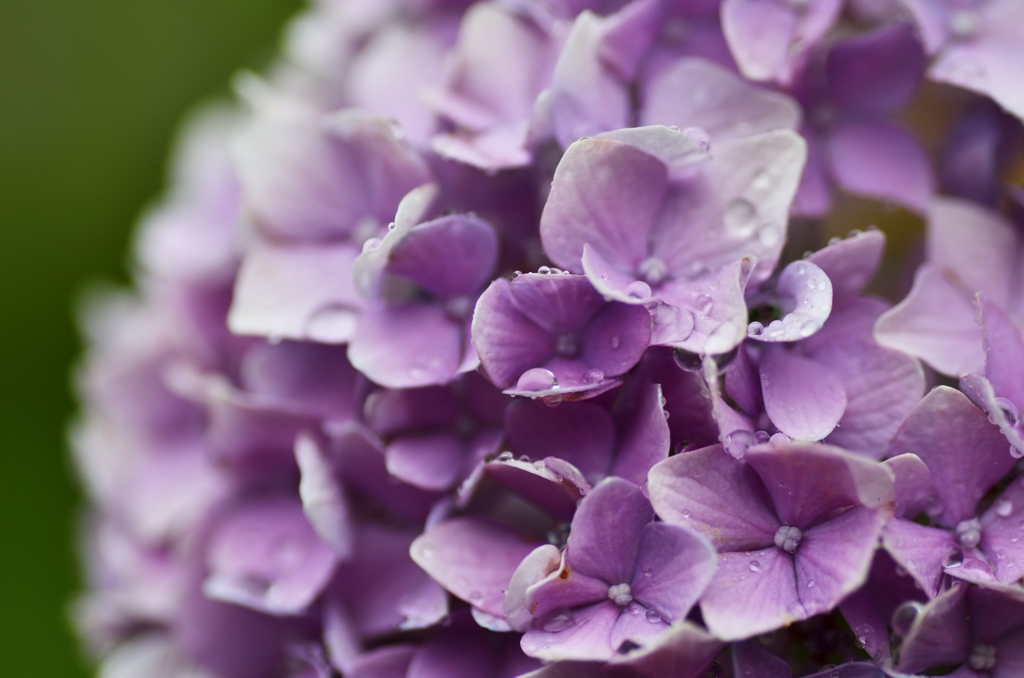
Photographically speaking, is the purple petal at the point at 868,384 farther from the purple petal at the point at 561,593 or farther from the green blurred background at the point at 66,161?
the green blurred background at the point at 66,161

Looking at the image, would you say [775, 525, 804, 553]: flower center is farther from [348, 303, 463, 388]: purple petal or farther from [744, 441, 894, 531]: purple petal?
[348, 303, 463, 388]: purple petal

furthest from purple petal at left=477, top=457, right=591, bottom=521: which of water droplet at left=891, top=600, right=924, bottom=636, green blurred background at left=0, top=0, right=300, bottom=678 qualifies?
Answer: green blurred background at left=0, top=0, right=300, bottom=678

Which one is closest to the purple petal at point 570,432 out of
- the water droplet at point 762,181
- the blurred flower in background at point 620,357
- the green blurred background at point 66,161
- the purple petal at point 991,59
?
the blurred flower in background at point 620,357

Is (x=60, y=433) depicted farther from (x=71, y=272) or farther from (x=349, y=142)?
(x=349, y=142)

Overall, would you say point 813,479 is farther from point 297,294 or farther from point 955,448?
point 297,294

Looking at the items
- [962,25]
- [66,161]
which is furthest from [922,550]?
[66,161]

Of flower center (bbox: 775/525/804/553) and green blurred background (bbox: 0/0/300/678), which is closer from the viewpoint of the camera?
flower center (bbox: 775/525/804/553)

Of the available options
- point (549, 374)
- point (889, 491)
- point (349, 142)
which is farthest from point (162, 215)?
point (889, 491)
